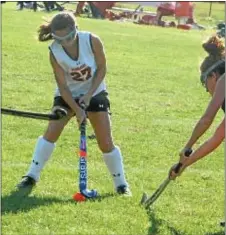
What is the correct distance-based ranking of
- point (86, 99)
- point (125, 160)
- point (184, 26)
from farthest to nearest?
point (184, 26) < point (125, 160) < point (86, 99)

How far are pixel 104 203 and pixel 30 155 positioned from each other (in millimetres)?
1885

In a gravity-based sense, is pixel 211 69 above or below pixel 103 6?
above

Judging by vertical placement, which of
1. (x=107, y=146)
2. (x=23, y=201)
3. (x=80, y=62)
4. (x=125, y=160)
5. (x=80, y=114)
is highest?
(x=80, y=62)

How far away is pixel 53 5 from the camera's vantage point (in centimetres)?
3241

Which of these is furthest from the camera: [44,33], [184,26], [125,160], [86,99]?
[184,26]

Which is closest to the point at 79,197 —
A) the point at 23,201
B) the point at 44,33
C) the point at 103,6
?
the point at 23,201

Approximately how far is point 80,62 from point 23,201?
1.31m

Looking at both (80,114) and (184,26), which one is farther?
(184,26)

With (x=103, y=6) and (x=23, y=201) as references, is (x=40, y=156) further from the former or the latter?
(x=103, y=6)

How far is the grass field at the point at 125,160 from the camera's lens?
5.06 metres

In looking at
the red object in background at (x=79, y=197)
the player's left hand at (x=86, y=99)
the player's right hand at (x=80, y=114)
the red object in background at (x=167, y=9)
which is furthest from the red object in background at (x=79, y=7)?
the red object in background at (x=79, y=197)

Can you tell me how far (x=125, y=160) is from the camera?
24.0 feet

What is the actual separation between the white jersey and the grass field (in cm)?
100

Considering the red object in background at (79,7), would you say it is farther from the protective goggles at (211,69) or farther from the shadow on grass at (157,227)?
the protective goggles at (211,69)
